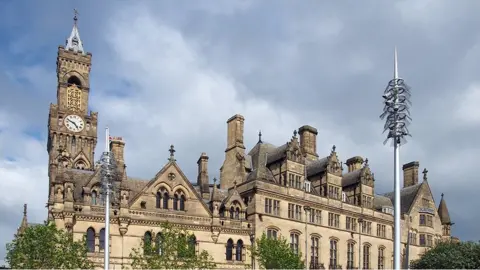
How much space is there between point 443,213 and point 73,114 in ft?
153

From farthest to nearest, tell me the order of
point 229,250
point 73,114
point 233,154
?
point 73,114 → point 233,154 → point 229,250

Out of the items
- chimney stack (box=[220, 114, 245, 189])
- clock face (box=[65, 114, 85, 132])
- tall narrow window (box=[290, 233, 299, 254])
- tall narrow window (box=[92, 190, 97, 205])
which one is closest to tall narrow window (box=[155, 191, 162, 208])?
tall narrow window (box=[92, 190, 97, 205])

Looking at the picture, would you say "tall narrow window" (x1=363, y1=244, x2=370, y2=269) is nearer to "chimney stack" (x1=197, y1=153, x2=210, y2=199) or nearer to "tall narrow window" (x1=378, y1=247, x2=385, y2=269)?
"tall narrow window" (x1=378, y1=247, x2=385, y2=269)

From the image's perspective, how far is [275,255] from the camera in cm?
4906

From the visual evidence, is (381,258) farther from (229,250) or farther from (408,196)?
(229,250)

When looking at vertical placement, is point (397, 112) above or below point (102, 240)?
above

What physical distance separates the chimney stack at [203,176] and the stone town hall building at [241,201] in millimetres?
91

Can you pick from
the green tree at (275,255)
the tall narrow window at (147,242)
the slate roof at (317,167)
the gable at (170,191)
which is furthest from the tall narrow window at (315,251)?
the tall narrow window at (147,242)

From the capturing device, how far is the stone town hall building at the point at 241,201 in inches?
1921

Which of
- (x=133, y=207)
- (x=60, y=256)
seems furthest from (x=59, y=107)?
(x=60, y=256)

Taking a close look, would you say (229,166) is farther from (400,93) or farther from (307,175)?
(400,93)

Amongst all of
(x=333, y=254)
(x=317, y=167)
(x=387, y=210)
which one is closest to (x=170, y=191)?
(x=317, y=167)

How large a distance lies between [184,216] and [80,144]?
29472 mm

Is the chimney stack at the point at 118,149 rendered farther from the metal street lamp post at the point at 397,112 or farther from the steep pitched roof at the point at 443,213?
the steep pitched roof at the point at 443,213
